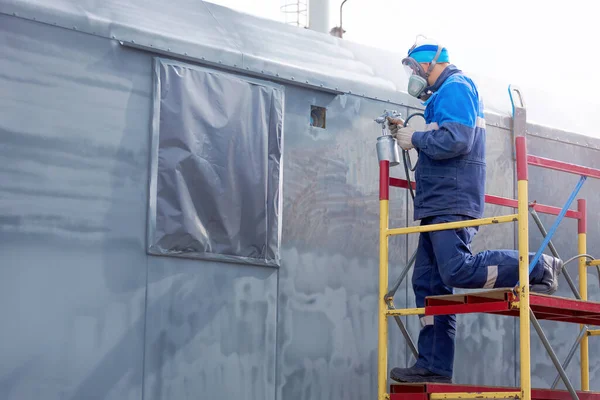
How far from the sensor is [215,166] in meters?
5.23

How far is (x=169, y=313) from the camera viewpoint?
491 centimetres

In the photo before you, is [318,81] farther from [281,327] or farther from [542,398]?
[542,398]

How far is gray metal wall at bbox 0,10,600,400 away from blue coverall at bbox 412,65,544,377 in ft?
2.37

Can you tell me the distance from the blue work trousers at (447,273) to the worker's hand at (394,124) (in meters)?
0.58

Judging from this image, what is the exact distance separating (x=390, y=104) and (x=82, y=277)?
2.49 metres

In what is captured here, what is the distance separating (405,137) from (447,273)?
88cm

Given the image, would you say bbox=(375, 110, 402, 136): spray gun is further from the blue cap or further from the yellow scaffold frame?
the blue cap

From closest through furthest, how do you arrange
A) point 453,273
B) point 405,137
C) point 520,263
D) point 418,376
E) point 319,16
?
point 520,263
point 453,273
point 418,376
point 405,137
point 319,16

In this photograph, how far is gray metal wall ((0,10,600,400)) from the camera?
4.53 m

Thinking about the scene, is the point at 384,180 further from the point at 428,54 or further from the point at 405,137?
the point at 428,54

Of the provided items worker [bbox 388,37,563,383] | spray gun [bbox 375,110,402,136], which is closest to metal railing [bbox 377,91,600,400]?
worker [bbox 388,37,563,383]

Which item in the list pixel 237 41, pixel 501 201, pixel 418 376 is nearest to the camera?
pixel 418 376

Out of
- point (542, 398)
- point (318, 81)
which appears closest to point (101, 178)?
point (318, 81)

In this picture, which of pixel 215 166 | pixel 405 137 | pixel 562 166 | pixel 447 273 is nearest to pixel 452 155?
pixel 405 137
